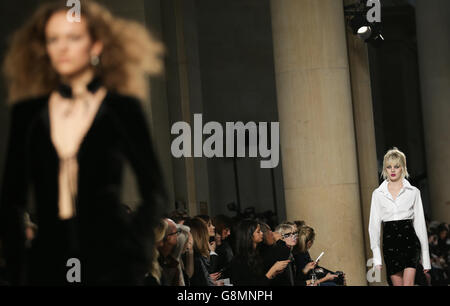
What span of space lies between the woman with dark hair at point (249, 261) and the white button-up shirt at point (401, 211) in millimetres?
1271

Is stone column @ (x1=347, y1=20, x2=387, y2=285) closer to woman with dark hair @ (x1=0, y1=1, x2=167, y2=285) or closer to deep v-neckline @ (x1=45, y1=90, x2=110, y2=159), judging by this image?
woman with dark hair @ (x1=0, y1=1, x2=167, y2=285)

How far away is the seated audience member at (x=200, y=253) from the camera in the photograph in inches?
400

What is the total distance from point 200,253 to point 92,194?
5201mm

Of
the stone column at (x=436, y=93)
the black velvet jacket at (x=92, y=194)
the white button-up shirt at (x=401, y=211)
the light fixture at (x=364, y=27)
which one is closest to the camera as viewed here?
the black velvet jacket at (x=92, y=194)

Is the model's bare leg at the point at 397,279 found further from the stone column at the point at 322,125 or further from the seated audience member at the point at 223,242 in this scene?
the stone column at the point at 322,125

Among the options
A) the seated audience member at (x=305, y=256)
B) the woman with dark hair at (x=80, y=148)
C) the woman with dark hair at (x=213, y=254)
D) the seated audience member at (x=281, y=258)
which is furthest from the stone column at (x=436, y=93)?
the woman with dark hair at (x=80, y=148)

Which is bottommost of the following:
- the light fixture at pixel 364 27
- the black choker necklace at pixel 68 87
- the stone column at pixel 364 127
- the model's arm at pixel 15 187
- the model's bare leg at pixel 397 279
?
the model's bare leg at pixel 397 279

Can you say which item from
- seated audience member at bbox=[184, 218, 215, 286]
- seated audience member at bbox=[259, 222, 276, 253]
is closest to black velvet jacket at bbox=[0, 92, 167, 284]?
seated audience member at bbox=[184, 218, 215, 286]

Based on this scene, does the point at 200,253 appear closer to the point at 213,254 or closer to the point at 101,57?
the point at 213,254

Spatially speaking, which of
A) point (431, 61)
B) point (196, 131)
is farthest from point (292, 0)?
point (431, 61)

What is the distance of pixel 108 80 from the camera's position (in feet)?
18.0

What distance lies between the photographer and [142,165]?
534 centimetres

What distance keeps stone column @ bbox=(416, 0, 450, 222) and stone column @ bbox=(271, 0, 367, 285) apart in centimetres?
1033

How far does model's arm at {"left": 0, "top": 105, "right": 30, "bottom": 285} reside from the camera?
17.5ft
